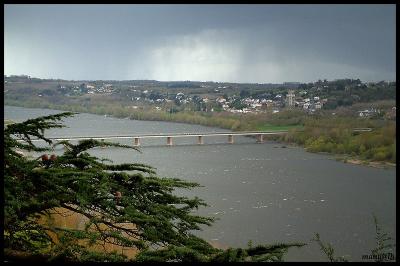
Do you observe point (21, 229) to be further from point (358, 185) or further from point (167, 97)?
point (167, 97)

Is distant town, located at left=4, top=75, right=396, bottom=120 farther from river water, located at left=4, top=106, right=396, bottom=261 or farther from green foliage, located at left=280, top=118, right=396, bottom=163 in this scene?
river water, located at left=4, top=106, right=396, bottom=261

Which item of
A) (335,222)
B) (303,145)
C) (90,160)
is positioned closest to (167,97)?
(303,145)

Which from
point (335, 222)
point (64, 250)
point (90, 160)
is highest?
point (90, 160)

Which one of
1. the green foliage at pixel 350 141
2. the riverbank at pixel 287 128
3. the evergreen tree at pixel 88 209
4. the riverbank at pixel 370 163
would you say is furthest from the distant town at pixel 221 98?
the evergreen tree at pixel 88 209

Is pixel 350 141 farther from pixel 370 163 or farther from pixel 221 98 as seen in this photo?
pixel 221 98

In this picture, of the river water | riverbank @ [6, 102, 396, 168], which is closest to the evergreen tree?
the river water
